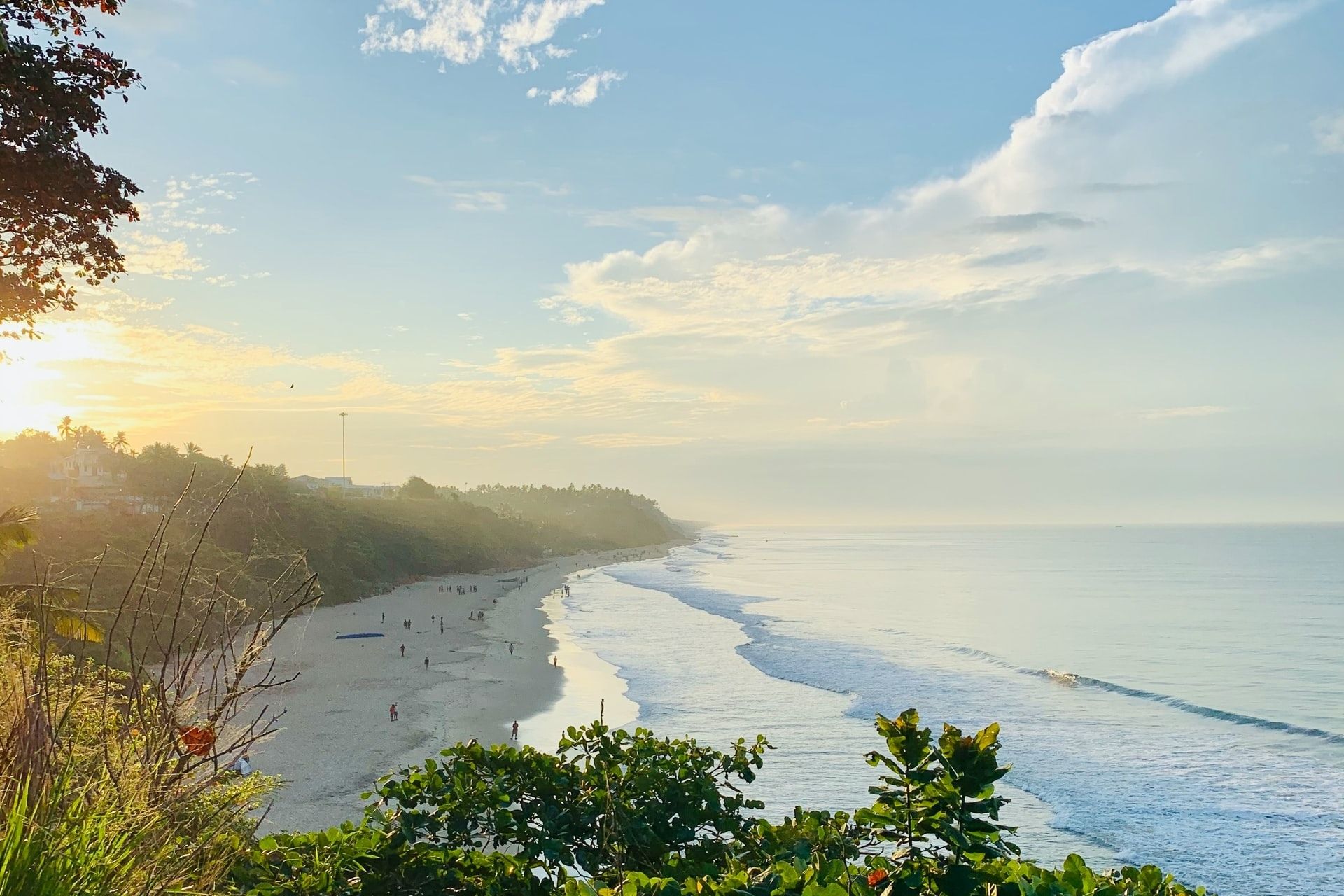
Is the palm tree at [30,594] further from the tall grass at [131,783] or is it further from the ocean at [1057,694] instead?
the ocean at [1057,694]

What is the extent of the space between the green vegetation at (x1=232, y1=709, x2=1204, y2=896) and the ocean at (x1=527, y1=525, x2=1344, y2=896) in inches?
617

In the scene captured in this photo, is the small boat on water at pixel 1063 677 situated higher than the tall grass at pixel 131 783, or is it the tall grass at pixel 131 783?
the tall grass at pixel 131 783

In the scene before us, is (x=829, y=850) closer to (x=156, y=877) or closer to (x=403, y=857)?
(x=403, y=857)

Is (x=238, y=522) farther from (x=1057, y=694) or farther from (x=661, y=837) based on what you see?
(x=661, y=837)

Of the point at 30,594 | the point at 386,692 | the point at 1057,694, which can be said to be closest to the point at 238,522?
the point at 386,692

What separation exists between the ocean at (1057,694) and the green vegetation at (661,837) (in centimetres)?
1567

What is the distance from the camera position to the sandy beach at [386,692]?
76.6ft

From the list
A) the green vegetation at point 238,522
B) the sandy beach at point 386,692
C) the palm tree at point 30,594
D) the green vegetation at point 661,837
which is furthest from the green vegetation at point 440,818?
the green vegetation at point 238,522

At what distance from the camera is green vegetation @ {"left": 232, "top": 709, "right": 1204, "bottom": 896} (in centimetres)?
323

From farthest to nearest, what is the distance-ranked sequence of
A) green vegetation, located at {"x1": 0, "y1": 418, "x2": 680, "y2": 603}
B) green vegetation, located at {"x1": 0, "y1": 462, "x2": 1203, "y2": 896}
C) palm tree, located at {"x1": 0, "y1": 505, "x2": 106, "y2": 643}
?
green vegetation, located at {"x1": 0, "y1": 418, "x2": 680, "y2": 603} → palm tree, located at {"x1": 0, "y1": 505, "x2": 106, "y2": 643} → green vegetation, located at {"x1": 0, "y1": 462, "x2": 1203, "y2": 896}

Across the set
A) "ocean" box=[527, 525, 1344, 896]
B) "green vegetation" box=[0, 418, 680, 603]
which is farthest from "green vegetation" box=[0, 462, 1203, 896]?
"green vegetation" box=[0, 418, 680, 603]

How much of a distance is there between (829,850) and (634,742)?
1.90 metres

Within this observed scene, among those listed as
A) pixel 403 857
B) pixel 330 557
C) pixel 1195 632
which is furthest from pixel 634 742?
pixel 330 557

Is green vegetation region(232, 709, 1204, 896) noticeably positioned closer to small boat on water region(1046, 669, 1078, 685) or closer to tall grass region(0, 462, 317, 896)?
tall grass region(0, 462, 317, 896)
